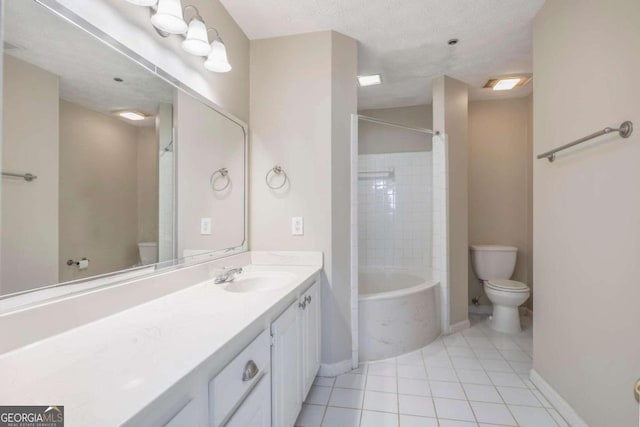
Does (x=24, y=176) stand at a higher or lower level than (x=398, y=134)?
lower

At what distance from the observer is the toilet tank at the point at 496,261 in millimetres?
3027

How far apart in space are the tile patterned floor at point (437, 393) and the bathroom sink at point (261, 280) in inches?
29.3

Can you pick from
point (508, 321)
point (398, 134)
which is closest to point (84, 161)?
point (398, 134)

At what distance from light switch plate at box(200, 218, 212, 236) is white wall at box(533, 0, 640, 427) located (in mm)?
1974

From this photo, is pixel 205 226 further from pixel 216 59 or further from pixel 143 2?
pixel 143 2

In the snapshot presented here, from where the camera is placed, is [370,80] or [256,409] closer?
[256,409]

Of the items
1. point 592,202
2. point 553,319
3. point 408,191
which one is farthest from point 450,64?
point 553,319

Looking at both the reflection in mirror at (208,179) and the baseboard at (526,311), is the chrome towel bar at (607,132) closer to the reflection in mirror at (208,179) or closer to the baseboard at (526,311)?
the reflection in mirror at (208,179)

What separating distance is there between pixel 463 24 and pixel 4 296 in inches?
106

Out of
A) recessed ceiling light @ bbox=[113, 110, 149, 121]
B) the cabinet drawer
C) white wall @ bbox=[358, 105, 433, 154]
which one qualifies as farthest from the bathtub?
recessed ceiling light @ bbox=[113, 110, 149, 121]

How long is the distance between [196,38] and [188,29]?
5cm

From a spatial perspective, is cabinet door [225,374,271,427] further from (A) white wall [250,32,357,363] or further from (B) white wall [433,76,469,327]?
(B) white wall [433,76,469,327]

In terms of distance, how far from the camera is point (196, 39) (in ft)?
4.62

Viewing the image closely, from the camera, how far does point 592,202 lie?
4.45ft
